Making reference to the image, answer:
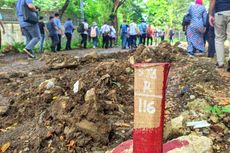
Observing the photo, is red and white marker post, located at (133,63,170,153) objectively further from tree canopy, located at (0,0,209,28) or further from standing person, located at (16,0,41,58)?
tree canopy, located at (0,0,209,28)

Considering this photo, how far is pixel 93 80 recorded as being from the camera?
509 centimetres

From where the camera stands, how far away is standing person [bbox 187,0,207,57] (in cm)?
903

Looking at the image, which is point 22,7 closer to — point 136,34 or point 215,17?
point 215,17

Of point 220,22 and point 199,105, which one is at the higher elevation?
point 220,22

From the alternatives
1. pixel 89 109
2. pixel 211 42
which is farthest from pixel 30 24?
pixel 89 109

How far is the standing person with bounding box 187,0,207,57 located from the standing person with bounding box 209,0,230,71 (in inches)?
96.6

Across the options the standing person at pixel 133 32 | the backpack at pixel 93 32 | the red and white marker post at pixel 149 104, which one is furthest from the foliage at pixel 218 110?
the standing person at pixel 133 32

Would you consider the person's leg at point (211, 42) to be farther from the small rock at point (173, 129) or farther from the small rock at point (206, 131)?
the small rock at point (173, 129)

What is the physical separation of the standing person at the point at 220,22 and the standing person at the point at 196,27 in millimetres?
2454

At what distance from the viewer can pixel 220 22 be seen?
20.0 feet

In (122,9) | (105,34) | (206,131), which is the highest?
(122,9)

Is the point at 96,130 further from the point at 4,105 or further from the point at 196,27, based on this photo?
the point at 196,27

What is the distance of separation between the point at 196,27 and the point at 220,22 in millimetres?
3039

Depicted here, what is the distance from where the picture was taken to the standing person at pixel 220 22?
19.9ft
